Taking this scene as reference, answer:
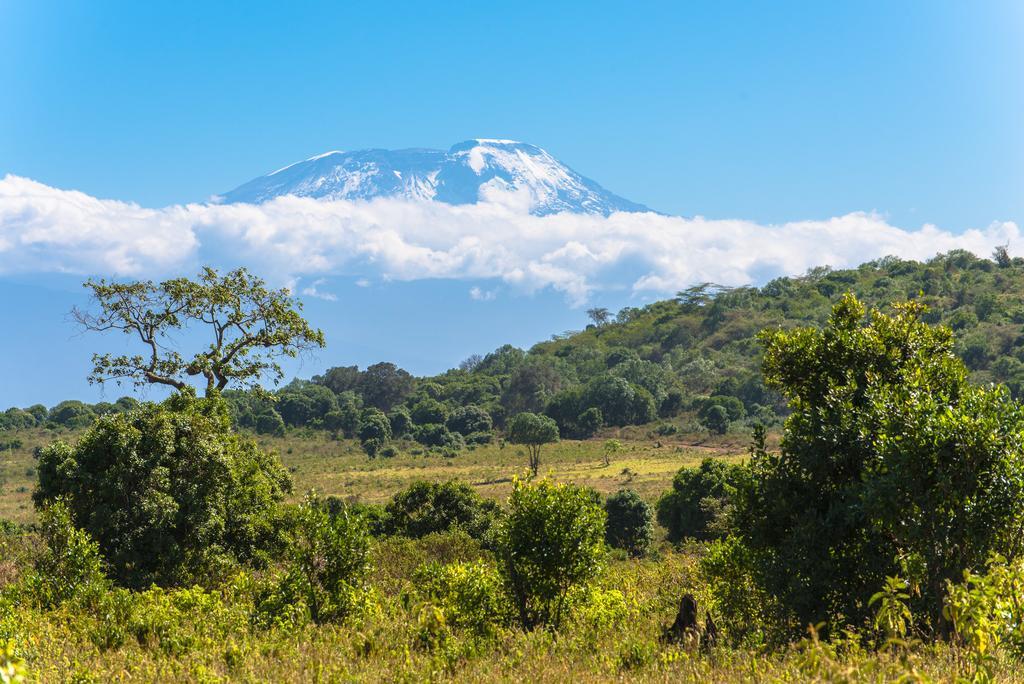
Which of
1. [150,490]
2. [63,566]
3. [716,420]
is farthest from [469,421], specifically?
[63,566]

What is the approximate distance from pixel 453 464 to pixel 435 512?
48.8 metres

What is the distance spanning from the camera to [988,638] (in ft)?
23.1

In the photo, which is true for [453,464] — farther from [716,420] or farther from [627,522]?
[627,522]

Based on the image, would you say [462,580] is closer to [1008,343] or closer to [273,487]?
[273,487]

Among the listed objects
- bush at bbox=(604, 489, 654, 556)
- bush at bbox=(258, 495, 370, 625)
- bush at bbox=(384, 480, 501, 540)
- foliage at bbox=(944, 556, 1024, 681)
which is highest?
foliage at bbox=(944, 556, 1024, 681)

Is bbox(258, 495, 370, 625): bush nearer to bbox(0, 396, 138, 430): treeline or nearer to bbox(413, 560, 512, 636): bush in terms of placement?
bbox(413, 560, 512, 636): bush

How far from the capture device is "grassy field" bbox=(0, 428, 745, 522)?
59.8 meters

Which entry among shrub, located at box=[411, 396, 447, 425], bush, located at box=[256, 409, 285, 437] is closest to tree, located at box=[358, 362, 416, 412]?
shrub, located at box=[411, 396, 447, 425]

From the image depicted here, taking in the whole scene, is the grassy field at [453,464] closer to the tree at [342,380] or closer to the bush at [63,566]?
the tree at [342,380]

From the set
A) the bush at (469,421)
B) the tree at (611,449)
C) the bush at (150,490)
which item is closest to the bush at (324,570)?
the bush at (150,490)

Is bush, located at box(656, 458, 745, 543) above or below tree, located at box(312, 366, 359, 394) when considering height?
below

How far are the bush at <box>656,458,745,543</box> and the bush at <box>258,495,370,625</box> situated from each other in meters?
22.9

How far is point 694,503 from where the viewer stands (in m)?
38.6

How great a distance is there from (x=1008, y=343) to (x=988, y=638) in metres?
104
